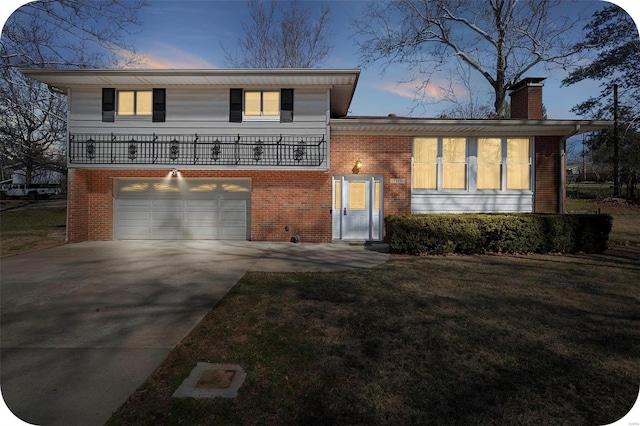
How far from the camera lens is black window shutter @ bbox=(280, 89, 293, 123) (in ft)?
33.6

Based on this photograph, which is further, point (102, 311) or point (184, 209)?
point (184, 209)

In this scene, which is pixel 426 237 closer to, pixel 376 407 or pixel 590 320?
pixel 590 320

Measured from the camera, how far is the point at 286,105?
10273mm

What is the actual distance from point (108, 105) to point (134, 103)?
2.80 ft

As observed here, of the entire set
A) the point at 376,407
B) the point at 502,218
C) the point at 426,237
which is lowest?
the point at 376,407

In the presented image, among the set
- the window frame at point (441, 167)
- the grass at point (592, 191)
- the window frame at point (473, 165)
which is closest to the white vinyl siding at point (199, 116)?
the window frame at point (441, 167)

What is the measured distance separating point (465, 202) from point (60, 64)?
14083 mm

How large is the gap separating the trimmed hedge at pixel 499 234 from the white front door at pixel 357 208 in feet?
5.32

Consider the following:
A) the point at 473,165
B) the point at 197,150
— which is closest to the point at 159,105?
the point at 197,150

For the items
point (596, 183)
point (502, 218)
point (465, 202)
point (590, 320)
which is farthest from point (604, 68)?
point (596, 183)

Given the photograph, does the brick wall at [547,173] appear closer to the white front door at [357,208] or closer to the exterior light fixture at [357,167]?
the white front door at [357,208]

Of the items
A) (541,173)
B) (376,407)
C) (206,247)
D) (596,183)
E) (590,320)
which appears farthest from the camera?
(596,183)

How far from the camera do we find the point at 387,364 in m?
2.92

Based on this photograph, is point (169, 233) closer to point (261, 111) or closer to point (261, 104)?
point (261, 111)
